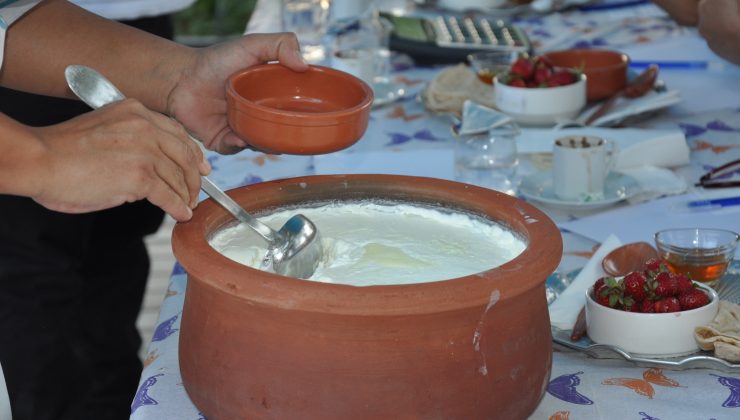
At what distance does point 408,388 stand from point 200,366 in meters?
0.19

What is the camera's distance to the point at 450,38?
2.19 meters

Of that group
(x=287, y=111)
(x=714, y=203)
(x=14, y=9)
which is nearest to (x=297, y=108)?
(x=287, y=111)

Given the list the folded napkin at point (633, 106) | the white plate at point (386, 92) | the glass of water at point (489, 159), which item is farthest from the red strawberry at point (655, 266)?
the white plate at point (386, 92)

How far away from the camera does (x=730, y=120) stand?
5.74 ft

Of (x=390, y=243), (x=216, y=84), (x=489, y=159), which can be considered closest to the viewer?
(x=390, y=243)

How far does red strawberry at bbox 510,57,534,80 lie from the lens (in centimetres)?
176

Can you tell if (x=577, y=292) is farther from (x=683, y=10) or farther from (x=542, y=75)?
(x=683, y=10)

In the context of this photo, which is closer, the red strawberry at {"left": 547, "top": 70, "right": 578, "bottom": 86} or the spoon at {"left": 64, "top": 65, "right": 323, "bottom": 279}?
the spoon at {"left": 64, "top": 65, "right": 323, "bottom": 279}

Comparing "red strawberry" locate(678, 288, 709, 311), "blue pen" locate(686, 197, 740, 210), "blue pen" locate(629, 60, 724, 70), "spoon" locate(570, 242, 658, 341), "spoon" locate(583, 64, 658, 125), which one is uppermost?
"red strawberry" locate(678, 288, 709, 311)

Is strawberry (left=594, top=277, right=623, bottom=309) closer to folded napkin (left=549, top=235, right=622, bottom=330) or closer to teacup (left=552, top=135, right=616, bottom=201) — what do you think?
folded napkin (left=549, top=235, right=622, bottom=330)

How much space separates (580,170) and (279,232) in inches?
23.2

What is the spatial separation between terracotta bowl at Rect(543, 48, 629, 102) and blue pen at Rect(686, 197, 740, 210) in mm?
521

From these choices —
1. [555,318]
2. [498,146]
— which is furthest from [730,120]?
[555,318]

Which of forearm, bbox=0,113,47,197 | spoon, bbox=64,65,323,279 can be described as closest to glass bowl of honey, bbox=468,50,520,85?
spoon, bbox=64,65,323,279
